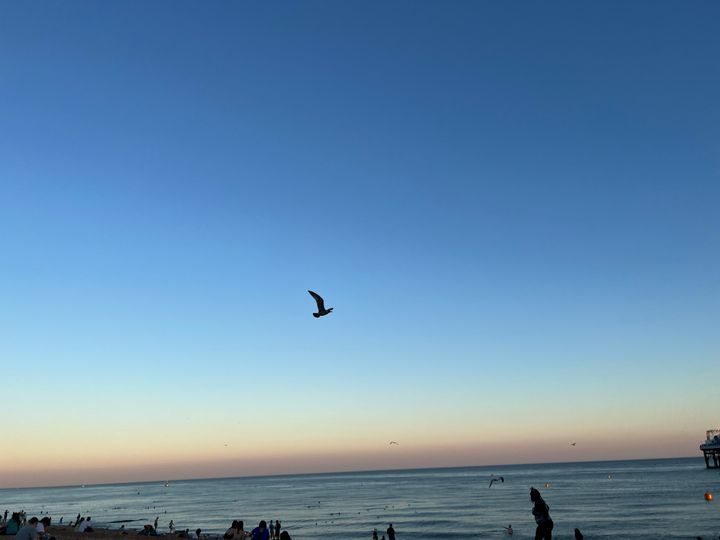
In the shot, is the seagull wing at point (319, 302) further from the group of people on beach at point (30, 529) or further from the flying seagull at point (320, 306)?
the group of people on beach at point (30, 529)

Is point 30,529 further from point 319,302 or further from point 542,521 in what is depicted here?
point 542,521

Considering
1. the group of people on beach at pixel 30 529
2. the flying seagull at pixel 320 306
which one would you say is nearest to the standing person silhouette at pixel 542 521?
the flying seagull at pixel 320 306

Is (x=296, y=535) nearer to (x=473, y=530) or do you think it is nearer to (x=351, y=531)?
(x=351, y=531)

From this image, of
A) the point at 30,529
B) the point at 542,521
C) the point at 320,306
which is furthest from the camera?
the point at 320,306

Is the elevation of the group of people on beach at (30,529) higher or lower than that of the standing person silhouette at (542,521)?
lower

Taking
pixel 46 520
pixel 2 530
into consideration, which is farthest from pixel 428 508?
pixel 46 520

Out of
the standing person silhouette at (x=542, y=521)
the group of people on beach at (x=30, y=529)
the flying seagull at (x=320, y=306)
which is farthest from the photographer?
the flying seagull at (x=320, y=306)

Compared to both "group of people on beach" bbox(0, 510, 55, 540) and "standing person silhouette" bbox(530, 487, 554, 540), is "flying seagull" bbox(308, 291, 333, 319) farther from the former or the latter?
"group of people on beach" bbox(0, 510, 55, 540)

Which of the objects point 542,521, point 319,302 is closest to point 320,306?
point 319,302

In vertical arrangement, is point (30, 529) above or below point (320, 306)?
below

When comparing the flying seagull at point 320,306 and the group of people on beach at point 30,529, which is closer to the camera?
the group of people on beach at point 30,529

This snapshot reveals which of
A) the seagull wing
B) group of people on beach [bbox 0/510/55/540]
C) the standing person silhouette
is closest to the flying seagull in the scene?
the seagull wing

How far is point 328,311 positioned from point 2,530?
2901 centimetres

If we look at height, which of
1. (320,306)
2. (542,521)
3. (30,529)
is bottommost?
(30,529)
